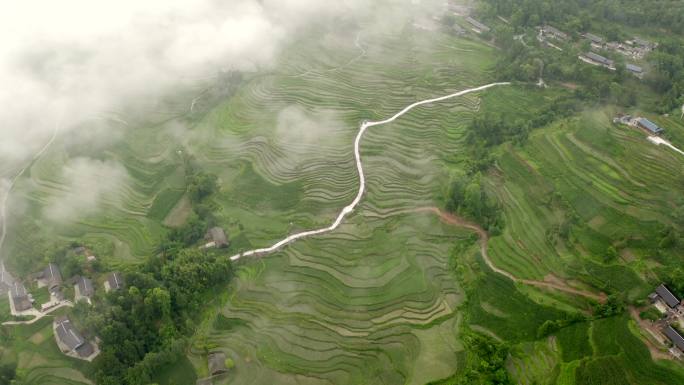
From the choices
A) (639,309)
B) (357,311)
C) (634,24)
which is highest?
(634,24)

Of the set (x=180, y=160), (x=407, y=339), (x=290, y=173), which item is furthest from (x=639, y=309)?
(x=180, y=160)

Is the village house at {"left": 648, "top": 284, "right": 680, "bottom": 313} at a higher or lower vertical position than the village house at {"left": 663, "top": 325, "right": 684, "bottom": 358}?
higher

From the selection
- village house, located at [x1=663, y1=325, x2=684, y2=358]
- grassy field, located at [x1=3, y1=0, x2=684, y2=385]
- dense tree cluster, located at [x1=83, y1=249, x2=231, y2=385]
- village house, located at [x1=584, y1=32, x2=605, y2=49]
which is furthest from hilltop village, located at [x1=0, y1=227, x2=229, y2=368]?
village house, located at [x1=584, y1=32, x2=605, y2=49]

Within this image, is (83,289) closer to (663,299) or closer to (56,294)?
(56,294)

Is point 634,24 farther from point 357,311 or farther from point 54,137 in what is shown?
point 54,137

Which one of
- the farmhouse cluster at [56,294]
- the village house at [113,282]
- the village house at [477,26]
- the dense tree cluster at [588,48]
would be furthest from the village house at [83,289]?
the village house at [477,26]

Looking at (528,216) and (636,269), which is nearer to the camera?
(636,269)

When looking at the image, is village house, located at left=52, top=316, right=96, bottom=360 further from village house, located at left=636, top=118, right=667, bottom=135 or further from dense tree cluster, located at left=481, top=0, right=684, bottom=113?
village house, located at left=636, top=118, right=667, bottom=135

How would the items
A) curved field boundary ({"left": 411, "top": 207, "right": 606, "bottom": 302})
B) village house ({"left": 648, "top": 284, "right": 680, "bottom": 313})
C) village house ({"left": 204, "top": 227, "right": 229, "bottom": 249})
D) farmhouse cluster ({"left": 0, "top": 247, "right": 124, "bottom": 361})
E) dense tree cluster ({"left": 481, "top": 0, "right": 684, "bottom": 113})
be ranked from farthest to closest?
dense tree cluster ({"left": 481, "top": 0, "right": 684, "bottom": 113}) < village house ({"left": 204, "top": 227, "right": 229, "bottom": 249}) < curved field boundary ({"left": 411, "top": 207, "right": 606, "bottom": 302}) < farmhouse cluster ({"left": 0, "top": 247, "right": 124, "bottom": 361}) < village house ({"left": 648, "top": 284, "right": 680, "bottom": 313})
